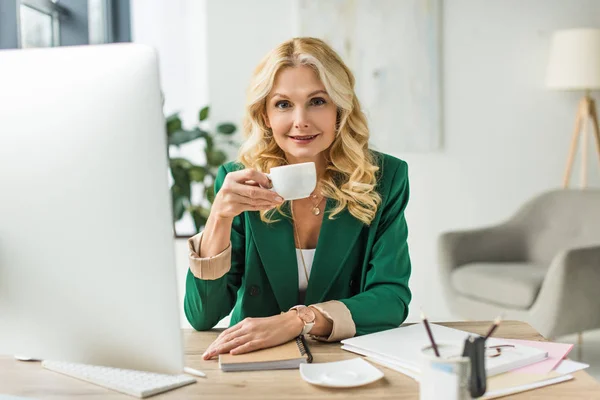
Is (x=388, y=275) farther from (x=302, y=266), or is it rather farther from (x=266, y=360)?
(x=266, y=360)

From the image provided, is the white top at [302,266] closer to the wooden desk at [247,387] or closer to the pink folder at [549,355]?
the wooden desk at [247,387]

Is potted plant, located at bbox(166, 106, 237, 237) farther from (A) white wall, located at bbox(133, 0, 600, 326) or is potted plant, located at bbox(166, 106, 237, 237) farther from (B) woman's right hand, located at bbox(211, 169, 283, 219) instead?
(B) woman's right hand, located at bbox(211, 169, 283, 219)

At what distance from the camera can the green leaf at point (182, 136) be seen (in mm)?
4461

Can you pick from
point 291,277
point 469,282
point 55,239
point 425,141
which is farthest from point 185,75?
point 55,239

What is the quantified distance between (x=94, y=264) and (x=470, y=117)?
13.5 ft

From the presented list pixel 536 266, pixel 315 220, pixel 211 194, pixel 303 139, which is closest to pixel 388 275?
pixel 315 220

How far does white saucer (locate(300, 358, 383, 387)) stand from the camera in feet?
3.84

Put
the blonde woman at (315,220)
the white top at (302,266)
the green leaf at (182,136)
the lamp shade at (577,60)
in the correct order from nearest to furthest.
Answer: the blonde woman at (315,220) → the white top at (302,266) → the lamp shade at (577,60) → the green leaf at (182,136)

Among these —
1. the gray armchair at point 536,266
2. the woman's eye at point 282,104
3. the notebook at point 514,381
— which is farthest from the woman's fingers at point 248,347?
the gray armchair at point 536,266

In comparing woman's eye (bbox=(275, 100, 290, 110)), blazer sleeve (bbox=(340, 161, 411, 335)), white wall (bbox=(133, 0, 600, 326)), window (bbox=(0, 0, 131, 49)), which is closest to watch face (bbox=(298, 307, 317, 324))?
blazer sleeve (bbox=(340, 161, 411, 335))

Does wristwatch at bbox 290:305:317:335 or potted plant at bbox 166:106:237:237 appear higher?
potted plant at bbox 166:106:237:237

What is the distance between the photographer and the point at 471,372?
97 centimetres

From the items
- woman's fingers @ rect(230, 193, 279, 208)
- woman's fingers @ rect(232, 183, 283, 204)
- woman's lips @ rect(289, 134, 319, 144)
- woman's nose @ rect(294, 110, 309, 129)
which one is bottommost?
woman's fingers @ rect(230, 193, 279, 208)

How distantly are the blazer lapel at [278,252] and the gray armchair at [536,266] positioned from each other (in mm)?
1962
